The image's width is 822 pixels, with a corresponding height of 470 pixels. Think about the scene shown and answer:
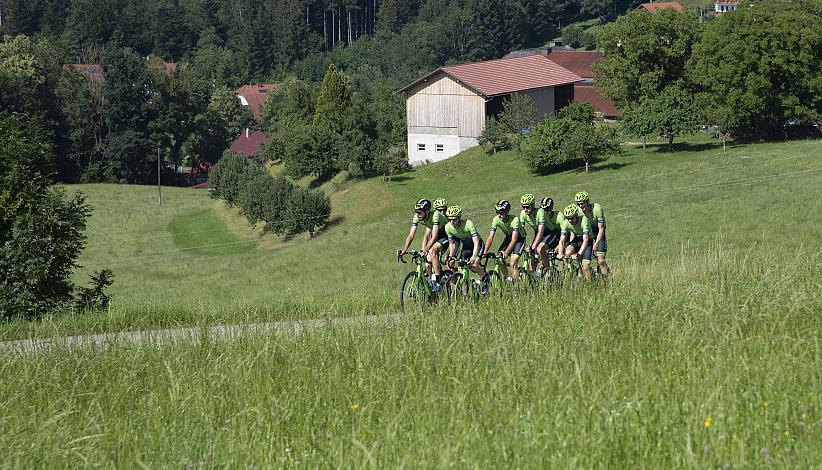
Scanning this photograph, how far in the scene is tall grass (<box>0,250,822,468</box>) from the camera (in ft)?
19.8

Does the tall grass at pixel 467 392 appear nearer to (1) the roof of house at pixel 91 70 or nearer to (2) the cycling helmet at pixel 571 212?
(2) the cycling helmet at pixel 571 212

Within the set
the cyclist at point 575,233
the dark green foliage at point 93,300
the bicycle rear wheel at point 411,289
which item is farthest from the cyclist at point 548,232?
the dark green foliage at point 93,300

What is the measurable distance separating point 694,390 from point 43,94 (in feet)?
310

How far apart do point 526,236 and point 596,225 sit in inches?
45.5

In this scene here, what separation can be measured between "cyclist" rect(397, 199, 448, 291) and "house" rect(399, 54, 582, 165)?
181 feet

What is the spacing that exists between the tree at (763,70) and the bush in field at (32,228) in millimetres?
43196

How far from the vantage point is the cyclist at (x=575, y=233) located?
1609cm

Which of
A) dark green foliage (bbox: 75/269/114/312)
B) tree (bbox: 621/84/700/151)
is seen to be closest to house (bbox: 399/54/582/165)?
tree (bbox: 621/84/700/151)

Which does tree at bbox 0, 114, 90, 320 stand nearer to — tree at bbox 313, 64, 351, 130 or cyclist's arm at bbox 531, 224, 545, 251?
cyclist's arm at bbox 531, 224, 545, 251

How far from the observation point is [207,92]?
114750mm

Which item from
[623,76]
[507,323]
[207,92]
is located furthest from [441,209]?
[207,92]

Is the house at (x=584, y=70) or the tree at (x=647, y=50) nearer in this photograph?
the tree at (x=647, y=50)

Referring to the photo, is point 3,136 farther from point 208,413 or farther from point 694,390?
point 694,390

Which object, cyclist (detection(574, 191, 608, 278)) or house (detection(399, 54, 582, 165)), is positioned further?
house (detection(399, 54, 582, 165))
